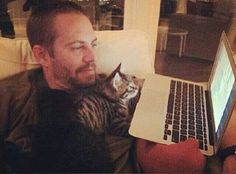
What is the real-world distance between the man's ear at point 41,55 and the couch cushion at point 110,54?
2 centimetres

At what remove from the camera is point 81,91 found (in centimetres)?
87

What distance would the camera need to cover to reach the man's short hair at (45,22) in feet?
2.78

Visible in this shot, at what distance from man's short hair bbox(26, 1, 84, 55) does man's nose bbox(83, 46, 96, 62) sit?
11 centimetres

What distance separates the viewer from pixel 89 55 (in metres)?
0.89

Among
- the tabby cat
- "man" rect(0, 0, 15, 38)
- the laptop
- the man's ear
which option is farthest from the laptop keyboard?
"man" rect(0, 0, 15, 38)

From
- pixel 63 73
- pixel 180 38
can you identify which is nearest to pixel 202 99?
pixel 63 73

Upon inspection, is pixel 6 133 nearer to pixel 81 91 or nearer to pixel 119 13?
pixel 81 91

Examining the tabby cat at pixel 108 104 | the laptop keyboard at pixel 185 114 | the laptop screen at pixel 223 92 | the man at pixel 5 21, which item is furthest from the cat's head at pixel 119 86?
the man at pixel 5 21

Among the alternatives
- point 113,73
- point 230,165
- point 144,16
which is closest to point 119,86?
point 113,73

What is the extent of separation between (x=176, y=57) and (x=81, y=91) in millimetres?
1008

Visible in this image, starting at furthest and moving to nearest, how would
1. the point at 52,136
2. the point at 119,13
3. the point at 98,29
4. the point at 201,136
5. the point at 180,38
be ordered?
the point at 180,38, the point at 119,13, the point at 98,29, the point at 201,136, the point at 52,136

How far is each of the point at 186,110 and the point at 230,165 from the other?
0.29 m

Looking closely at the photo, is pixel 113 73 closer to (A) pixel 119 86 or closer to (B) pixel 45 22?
(A) pixel 119 86

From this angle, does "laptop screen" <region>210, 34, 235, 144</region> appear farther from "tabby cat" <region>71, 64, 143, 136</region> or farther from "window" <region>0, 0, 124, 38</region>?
"window" <region>0, 0, 124, 38</region>
